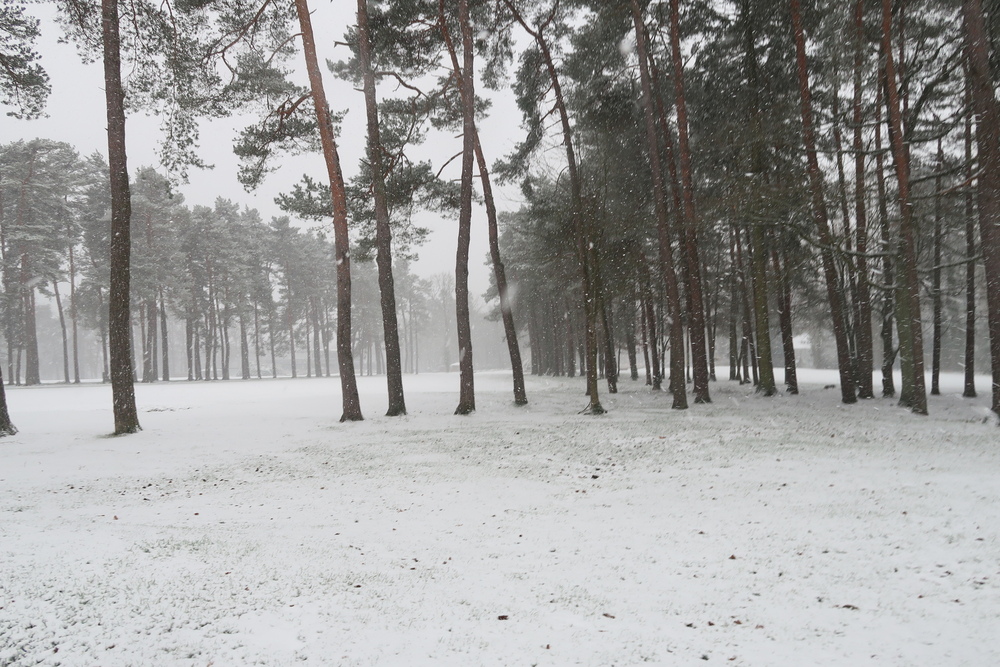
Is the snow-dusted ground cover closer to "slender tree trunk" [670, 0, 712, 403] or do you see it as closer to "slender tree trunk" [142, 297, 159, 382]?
"slender tree trunk" [670, 0, 712, 403]

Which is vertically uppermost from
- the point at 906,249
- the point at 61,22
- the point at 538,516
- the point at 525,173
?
the point at 61,22

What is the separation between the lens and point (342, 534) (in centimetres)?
496

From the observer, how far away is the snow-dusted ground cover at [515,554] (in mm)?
2986

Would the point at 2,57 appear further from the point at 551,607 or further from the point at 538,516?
the point at 551,607

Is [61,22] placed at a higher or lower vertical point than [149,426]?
higher

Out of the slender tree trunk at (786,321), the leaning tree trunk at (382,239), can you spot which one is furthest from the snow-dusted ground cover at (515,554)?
the slender tree trunk at (786,321)

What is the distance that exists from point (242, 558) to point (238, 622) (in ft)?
Result: 3.82

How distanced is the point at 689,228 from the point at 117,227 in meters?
14.0

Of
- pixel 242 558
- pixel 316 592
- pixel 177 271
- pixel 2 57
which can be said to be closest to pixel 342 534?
pixel 242 558

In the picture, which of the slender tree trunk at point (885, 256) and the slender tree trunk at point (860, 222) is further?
the slender tree trunk at point (860, 222)

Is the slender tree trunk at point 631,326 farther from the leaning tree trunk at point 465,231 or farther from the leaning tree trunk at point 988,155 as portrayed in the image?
the leaning tree trunk at point 988,155

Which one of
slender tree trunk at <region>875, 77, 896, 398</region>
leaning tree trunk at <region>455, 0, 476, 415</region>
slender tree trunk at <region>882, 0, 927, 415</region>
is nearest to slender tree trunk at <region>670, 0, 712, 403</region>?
slender tree trunk at <region>875, 77, 896, 398</region>

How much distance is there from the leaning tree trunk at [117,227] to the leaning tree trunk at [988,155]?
17.0 metres

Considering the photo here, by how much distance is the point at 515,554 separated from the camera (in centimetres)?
439
